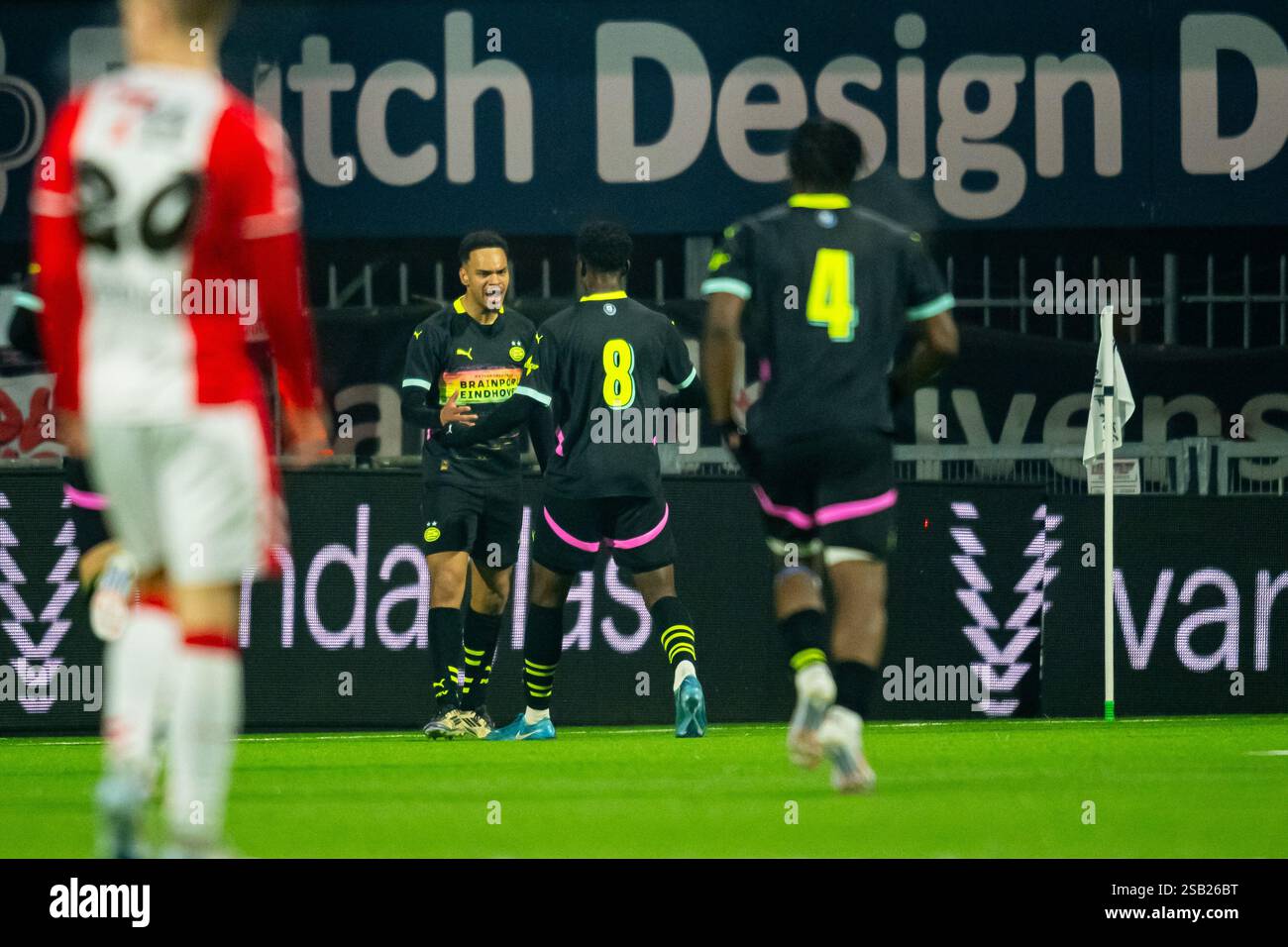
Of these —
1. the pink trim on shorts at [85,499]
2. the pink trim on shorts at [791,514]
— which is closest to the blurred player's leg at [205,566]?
the pink trim on shorts at [791,514]

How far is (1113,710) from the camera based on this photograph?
12.3 metres

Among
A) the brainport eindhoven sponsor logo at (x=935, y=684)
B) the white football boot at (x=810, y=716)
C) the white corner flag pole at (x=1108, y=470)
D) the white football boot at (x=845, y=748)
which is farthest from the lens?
the brainport eindhoven sponsor logo at (x=935, y=684)

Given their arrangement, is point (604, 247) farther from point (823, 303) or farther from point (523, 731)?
point (823, 303)

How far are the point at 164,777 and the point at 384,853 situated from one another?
103 inches

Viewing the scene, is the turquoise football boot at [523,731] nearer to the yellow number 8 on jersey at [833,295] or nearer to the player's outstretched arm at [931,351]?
the player's outstretched arm at [931,351]

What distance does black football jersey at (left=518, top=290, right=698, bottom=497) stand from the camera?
407 inches

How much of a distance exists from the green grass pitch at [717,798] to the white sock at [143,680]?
0.87m

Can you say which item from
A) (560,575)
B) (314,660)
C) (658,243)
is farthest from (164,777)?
(658,243)

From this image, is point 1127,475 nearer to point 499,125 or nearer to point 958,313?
point 958,313

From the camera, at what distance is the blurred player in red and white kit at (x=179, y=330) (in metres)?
4.61

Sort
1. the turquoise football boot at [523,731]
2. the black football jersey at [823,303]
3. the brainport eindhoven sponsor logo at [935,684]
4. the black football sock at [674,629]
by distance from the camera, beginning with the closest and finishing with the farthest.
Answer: the black football jersey at [823,303]
the black football sock at [674,629]
the turquoise football boot at [523,731]
the brainport eindhoven sponsor logo at [935,684]

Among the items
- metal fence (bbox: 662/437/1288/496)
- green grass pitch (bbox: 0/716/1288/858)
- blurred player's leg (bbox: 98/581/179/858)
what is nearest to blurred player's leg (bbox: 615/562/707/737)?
green grass pitch (bbox: 0/716/1288/858)

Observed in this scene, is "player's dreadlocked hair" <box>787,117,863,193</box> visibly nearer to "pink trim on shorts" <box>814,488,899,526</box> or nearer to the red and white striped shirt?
"pink trim on shorts" <box>814,488,899,526</box>
